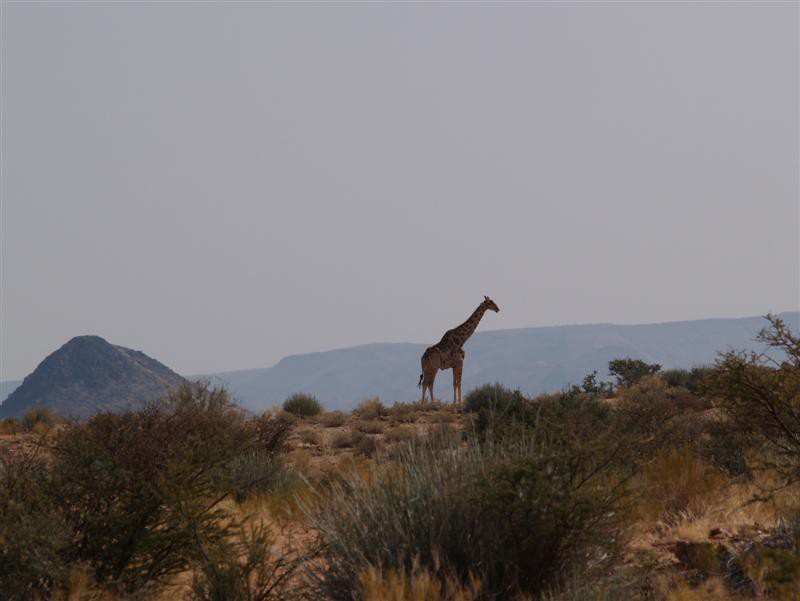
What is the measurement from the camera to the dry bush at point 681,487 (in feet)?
36.1

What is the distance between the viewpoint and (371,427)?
23344 mm

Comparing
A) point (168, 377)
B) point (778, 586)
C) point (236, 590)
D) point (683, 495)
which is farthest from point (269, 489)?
point (168, 377)

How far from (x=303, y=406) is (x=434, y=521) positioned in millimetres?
21328

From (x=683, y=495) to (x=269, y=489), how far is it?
17.5ft

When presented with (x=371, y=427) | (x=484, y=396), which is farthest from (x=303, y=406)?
(x=484, y=396)

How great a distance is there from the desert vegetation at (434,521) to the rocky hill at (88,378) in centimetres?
7917

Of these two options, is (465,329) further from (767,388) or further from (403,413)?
(767,388)

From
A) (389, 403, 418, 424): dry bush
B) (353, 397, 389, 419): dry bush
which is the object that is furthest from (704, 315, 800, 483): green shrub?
(353, 397, 389, 419): dry bush

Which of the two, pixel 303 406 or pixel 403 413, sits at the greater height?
pixel 303 406

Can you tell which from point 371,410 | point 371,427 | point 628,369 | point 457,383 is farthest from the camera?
point 628,369

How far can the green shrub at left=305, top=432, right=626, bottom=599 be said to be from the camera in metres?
7.43

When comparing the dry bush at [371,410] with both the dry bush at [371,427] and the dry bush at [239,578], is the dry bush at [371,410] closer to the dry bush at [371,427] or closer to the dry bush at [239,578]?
the dry bush at [371,427]

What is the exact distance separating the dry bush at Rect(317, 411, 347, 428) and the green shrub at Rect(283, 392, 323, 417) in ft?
5.60

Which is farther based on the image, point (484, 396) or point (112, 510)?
point (484, 396)
